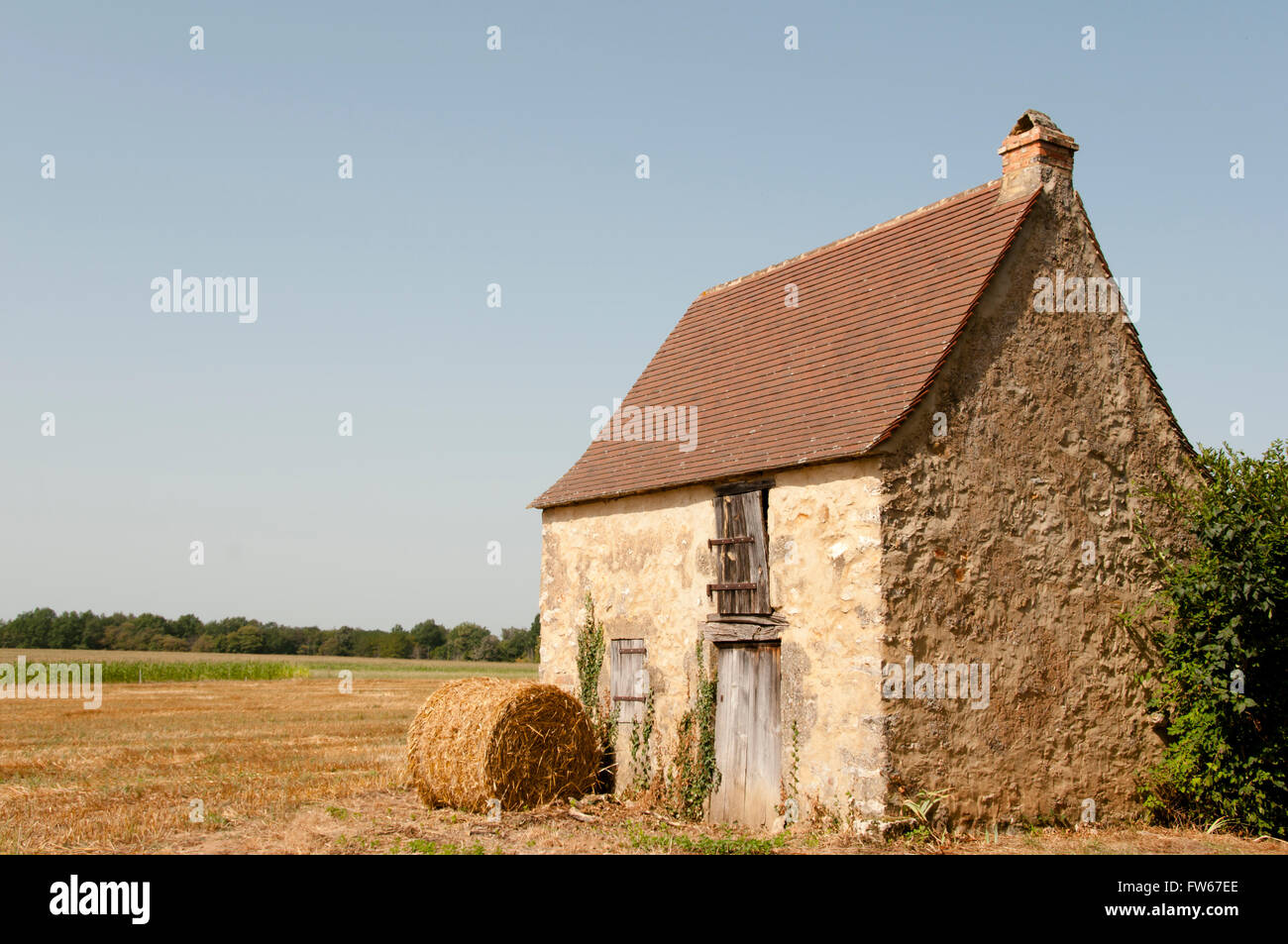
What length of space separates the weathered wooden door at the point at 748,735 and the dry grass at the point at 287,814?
400 mm

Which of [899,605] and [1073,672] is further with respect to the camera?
[1073,672]

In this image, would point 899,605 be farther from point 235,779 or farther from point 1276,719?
point 235,779

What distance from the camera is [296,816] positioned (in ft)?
39.0

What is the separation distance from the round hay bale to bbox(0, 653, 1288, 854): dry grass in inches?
11.7

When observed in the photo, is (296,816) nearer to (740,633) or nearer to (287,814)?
(287,814)

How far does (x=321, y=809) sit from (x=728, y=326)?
8786mm

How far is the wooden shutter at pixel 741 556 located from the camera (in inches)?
462

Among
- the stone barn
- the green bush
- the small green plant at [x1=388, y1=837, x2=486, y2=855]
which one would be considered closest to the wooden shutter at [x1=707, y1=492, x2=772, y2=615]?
the stone barn

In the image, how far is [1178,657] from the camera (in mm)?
11414

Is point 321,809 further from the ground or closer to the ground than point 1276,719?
closer to the ground

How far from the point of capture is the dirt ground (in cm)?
992

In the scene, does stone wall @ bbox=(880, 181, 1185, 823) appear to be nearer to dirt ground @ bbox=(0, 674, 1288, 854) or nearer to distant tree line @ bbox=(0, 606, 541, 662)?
dirt ground @ bbox=(0, 674, 1288, 854)
